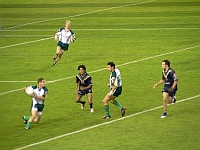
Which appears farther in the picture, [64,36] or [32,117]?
[64,36]

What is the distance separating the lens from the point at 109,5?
56.8m

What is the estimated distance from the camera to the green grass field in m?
23.1

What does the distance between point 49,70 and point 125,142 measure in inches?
470

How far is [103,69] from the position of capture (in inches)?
1329

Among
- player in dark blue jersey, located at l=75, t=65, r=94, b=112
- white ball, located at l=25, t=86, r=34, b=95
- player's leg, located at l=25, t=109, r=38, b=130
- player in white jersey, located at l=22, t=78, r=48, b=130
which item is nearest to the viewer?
white ball, located at l=25, t=86, r=34, b=95

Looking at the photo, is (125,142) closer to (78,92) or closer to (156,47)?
(78,92)

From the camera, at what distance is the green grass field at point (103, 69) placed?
2310cm

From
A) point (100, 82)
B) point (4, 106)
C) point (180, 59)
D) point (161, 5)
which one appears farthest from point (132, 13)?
point (4, 106)

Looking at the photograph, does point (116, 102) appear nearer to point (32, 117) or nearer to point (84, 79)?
point (84, 79)

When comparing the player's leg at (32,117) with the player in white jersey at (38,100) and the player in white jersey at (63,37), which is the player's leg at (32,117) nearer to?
the player in white jersey at (38,100)

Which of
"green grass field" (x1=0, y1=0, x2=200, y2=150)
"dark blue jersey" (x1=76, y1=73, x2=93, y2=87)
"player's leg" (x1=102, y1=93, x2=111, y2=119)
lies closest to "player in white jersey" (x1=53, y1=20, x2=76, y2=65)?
"green grass field" (x1=0, y1=0, x2=200, y2=150)

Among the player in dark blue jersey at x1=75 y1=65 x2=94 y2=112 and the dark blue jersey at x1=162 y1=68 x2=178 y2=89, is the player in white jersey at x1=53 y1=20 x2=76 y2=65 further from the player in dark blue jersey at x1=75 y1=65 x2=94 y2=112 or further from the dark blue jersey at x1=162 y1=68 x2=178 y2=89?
the dark blue jersey at x1=162 y1=68 x2=178 y2=89

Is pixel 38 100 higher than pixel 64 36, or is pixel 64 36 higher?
pixel 64 36

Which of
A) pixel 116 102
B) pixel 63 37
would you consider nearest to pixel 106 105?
pixel 116 102
